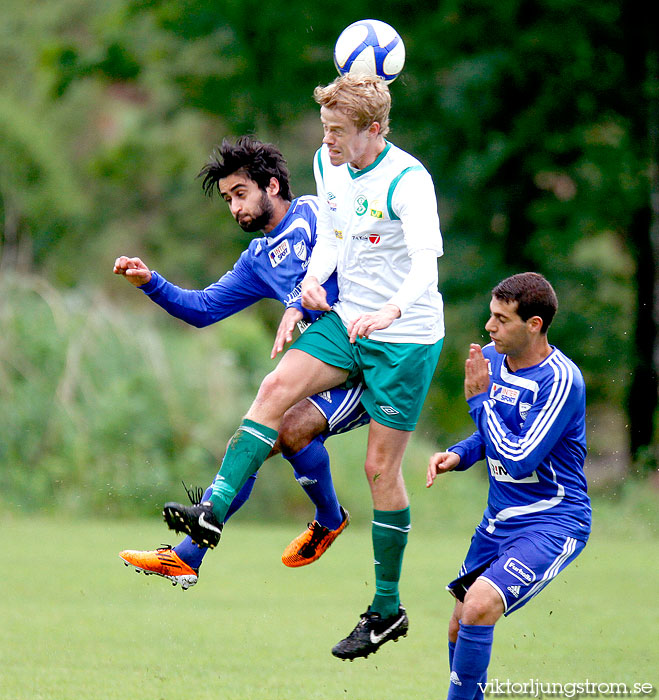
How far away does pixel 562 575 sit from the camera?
10414mm

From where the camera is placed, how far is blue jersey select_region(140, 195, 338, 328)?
18.7 feet

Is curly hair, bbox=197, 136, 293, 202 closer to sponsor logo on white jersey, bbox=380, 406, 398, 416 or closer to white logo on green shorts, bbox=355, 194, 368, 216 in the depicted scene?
white logo on green shorts, bbox=355, 194, 368, 216

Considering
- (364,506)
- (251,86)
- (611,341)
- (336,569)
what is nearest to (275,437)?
(336,569)

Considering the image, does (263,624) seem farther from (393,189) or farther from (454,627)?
(393,189)

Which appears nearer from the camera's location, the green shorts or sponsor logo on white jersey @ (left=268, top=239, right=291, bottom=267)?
the green shorts

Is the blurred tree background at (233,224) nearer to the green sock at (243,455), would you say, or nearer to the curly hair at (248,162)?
the curly hair at (248,162)

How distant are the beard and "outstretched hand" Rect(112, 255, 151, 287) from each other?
22.7 inches

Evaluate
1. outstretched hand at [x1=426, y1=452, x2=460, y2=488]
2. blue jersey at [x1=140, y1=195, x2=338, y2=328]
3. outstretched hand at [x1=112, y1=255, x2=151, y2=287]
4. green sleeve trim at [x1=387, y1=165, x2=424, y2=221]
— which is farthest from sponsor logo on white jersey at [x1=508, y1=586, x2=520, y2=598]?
outstretched hand at [x1=112, y1=255, x2=151, y2=287]

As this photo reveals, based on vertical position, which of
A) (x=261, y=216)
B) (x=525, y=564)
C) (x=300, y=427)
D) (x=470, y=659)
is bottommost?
(x=470, y=659)

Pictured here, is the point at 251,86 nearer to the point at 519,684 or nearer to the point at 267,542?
the point at 267,542

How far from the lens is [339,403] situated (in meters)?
5.45

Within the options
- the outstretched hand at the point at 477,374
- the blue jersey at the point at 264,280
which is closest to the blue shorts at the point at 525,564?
the outstretched hand at the point at 477,374

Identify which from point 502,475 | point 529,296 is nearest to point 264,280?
point 529,296

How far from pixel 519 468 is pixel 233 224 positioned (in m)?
16.8
